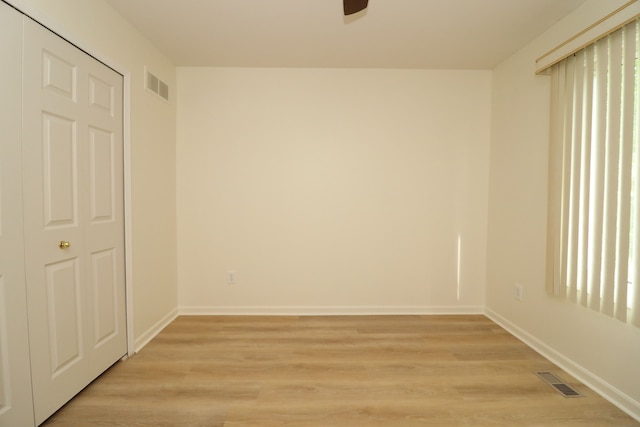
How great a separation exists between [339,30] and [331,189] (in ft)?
4.85

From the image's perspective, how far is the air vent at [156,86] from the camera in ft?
8.54

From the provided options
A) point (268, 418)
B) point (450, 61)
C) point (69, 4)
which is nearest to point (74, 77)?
point (69, 4)

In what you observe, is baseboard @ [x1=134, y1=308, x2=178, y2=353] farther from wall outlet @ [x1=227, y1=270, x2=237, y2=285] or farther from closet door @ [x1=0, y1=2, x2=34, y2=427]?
closet door @ [x1=0, y1=2, x2=34, y2=427]

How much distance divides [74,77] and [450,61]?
124 inches

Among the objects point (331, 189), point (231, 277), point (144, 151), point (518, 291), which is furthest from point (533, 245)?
point (144, 151)

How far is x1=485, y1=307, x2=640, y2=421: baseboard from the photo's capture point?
1.78 meters

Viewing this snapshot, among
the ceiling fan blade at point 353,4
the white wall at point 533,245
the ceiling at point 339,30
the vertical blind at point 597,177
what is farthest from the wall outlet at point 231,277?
the vertical blind at point 597,177

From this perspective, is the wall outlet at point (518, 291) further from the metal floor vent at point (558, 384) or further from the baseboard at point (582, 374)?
the metal floor vent at point (558, 384)

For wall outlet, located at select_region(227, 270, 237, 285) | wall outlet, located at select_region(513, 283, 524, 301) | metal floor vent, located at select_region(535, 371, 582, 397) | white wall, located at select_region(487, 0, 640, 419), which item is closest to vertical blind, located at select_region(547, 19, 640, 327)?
white wall, located at select_region(487, 0, 640, 419)

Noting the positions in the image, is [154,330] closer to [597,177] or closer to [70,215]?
[70,215]

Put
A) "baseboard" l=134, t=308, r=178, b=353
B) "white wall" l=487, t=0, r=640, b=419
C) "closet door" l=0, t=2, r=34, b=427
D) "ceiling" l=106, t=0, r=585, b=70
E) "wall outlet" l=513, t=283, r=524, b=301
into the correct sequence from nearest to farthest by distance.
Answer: "closet door" l=0, t=2, r=34, b=427 < "white wall" l=487, t=0, r=640, b=419 < "ceiling" l=106, t=0, r=585, b=70 < "baseboard" l=134, t=308, r=178, b=353 < "wall outlet" l=513, t=283, r=524, b=301

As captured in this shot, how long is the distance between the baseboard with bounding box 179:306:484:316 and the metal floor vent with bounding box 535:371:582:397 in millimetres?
1140

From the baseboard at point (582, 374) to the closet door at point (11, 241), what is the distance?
337cm

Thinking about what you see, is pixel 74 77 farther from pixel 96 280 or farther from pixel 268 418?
pixel 268 418
